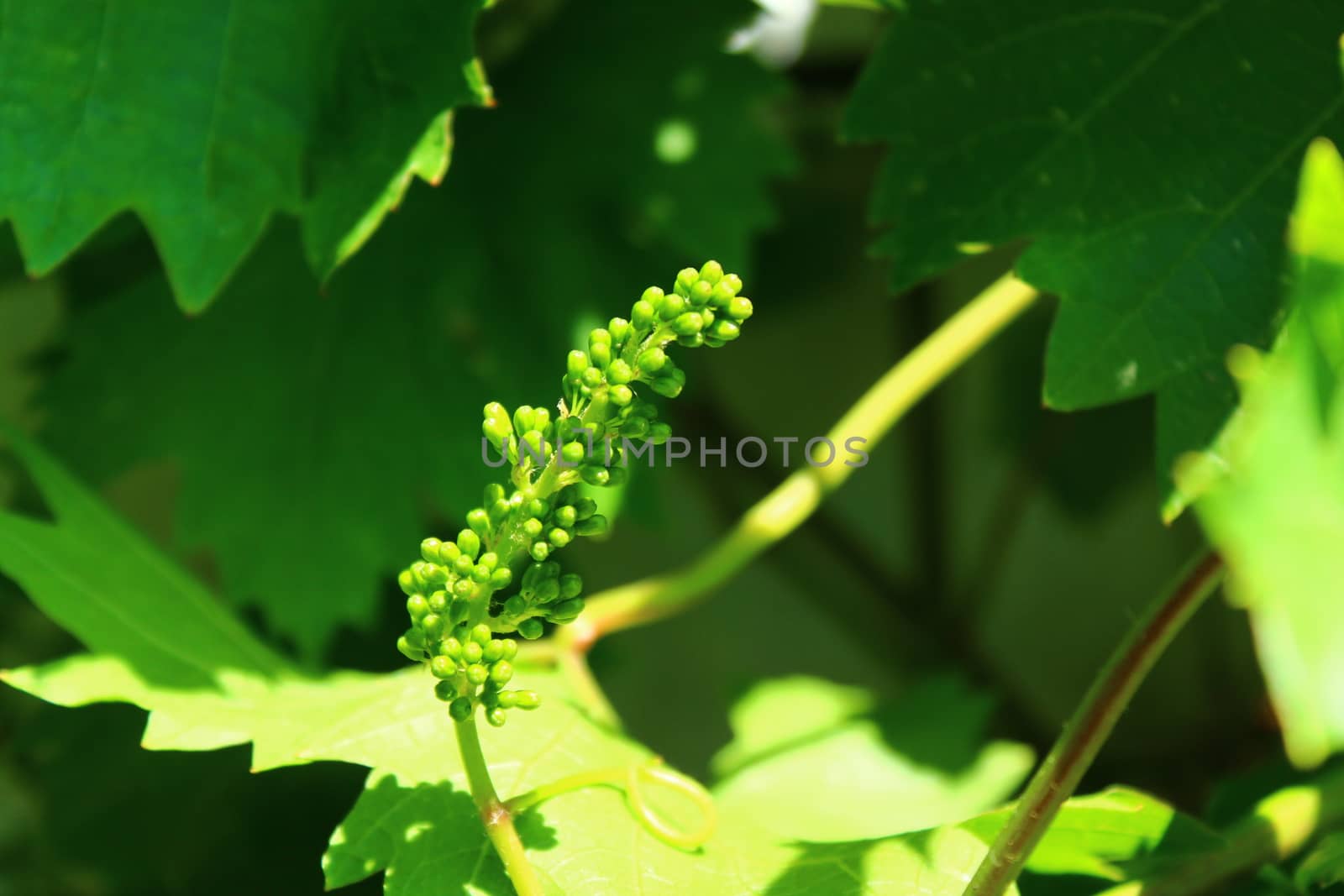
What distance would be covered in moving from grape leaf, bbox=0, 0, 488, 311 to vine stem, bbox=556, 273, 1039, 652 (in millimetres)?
284

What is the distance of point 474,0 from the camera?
632 mm

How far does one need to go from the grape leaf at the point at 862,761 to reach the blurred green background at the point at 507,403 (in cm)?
8

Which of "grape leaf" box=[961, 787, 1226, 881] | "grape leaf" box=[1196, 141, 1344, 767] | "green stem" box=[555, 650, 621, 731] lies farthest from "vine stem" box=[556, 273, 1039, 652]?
"grape leaf" box=[1196, 141, 1344, 767]

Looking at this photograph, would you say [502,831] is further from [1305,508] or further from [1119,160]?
[1119,160]

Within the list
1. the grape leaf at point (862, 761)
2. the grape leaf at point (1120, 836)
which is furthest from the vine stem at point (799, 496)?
the grape leaf at point (1120, 836)

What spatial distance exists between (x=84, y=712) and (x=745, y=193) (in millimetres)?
733

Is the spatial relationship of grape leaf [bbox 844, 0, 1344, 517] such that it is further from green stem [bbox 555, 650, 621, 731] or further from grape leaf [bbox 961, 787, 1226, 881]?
green stem [bbox 555, 650, 621, 731]

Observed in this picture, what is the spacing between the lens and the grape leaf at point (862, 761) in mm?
884

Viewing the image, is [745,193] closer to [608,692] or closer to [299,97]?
[299,97]

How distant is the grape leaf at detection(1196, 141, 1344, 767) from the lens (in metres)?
0.25

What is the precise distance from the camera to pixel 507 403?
3.09 ft

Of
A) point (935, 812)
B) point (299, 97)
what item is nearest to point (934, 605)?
point (935, 812)

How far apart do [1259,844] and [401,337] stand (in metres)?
0.68

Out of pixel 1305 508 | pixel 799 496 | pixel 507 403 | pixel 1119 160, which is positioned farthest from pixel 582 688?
pixel 1305 508
